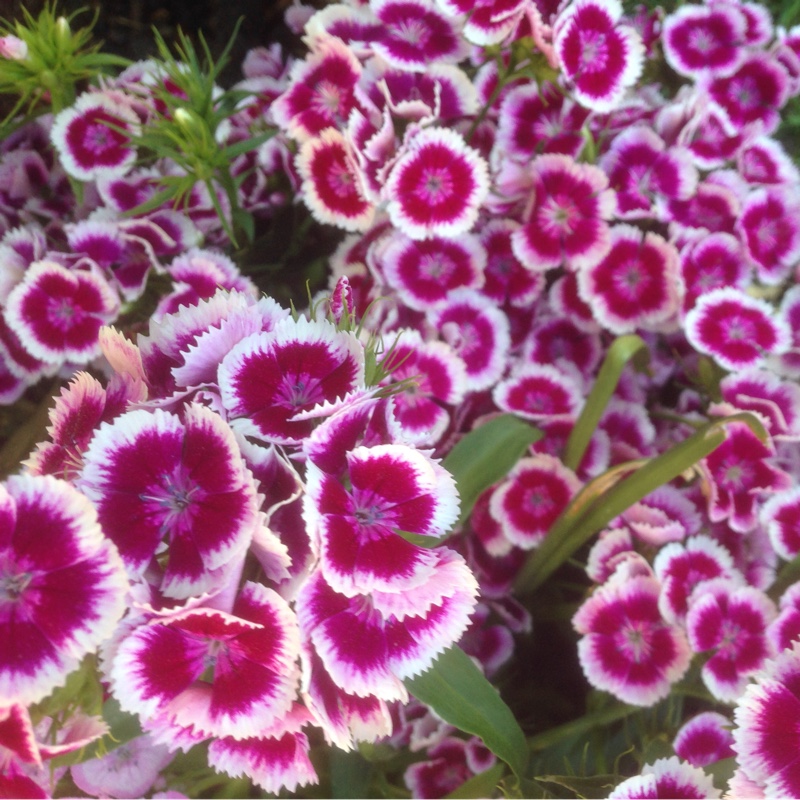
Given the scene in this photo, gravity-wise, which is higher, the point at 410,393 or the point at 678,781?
the point at 410,393

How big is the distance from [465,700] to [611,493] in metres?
0.57

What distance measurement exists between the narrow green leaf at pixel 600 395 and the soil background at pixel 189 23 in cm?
143

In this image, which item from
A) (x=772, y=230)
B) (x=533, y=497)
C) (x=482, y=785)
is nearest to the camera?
(x=482, y=785)

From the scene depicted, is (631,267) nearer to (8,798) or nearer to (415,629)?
(415,629)

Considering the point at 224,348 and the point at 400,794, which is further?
the point at 400,794

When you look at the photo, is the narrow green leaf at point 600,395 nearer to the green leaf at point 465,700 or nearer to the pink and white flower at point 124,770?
the green leaf at point 465,700

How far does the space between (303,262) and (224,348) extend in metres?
1.10

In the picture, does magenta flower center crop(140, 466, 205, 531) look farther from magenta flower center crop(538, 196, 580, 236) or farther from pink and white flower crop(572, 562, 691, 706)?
magenta flower center crop(538, 196, 580, 236)

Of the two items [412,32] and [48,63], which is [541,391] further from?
[48,63]

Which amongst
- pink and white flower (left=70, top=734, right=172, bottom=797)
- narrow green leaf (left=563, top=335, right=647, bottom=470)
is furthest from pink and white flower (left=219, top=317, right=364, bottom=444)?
narrow green leaf (left=563, top=335, right=647, bottom=470)

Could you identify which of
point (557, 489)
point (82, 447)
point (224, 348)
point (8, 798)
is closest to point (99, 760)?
point (8, 798)

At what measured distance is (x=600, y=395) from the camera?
1460 mm

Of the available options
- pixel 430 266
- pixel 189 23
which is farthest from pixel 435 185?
pixel 189 23

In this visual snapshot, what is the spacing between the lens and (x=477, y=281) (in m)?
1.61
